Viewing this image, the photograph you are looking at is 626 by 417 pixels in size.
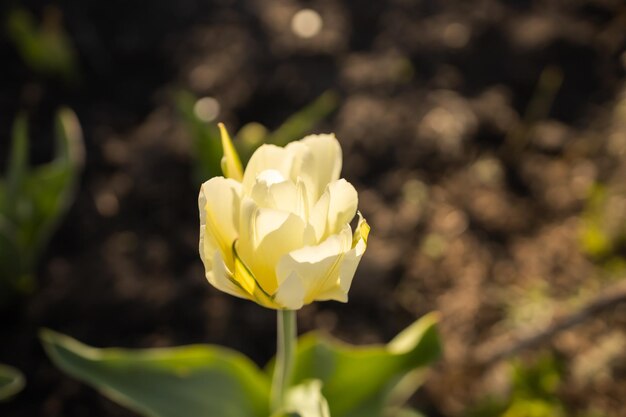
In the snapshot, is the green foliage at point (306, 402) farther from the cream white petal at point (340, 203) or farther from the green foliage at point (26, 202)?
the green foliage at point (26, 202)

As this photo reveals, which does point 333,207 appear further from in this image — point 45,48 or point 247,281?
point 45,48

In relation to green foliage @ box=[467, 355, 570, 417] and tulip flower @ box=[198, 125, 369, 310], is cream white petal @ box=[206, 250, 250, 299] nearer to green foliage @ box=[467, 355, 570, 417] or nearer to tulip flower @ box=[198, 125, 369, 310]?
tulip flower @ box=[198, 125, 369, 310]

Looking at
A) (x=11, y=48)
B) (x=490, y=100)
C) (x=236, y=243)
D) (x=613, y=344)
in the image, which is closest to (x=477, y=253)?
(x=613, y=344)

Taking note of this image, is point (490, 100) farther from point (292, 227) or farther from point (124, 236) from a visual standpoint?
point (292, 227)

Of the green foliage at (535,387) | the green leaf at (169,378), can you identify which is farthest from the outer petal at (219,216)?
the green foliage at (535,387)

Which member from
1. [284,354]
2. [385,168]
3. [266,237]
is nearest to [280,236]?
[266,237]
